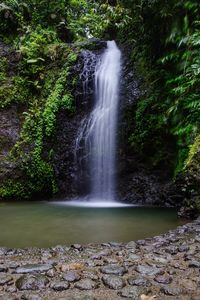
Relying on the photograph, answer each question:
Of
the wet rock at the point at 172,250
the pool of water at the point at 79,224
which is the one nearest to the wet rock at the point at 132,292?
the wet rock at the point at 172,250

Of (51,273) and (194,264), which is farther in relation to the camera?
(194,264)

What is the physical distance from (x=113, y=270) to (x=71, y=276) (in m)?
0.39

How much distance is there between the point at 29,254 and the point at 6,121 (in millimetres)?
7509

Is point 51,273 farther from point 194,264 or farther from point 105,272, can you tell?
point 194,264

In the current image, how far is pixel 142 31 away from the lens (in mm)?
9258

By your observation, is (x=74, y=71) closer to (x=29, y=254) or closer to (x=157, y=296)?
(x=29, y=254)

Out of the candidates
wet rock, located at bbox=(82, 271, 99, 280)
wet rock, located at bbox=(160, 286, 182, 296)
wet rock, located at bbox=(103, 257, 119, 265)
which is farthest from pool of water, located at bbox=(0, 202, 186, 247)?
wet rock, located at bbox=(160, 286, 182, 296)

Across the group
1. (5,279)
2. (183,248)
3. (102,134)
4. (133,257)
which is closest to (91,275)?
(133,257)

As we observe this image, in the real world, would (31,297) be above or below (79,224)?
above

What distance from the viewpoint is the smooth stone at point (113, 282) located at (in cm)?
273

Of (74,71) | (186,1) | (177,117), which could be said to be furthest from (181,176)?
(74,71)

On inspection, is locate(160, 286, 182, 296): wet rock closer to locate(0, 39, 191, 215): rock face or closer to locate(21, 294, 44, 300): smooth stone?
locate(21, 294, 44, 300): smooth stone

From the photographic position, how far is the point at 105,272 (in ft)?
9.84

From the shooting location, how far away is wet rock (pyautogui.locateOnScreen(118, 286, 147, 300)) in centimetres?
258
